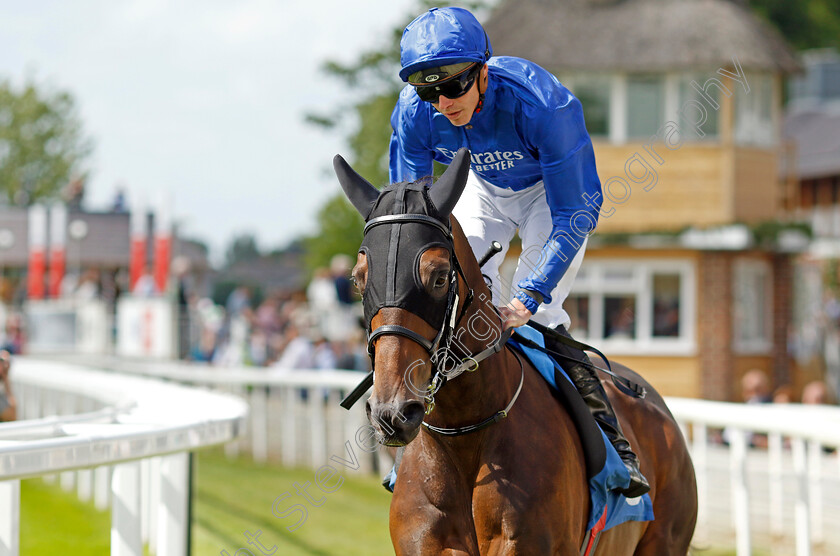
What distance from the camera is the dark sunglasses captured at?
2736 mm

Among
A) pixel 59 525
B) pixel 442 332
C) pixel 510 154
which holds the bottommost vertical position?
pixel 59 525

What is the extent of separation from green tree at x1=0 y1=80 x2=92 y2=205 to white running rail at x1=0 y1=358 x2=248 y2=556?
38.4 metres

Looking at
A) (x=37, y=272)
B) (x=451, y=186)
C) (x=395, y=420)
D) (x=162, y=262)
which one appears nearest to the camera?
(x=395, y=420)

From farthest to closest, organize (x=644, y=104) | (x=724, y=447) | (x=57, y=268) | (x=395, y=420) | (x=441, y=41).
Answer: (x=57, y=268), (x=644, y=104), (x=724, y=447), (x=441, y=41), (x=395, y=420)

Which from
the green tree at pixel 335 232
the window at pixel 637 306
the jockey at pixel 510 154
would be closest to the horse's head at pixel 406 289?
the jockey at pixel 510 154

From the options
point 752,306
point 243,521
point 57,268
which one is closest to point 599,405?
point 243,521

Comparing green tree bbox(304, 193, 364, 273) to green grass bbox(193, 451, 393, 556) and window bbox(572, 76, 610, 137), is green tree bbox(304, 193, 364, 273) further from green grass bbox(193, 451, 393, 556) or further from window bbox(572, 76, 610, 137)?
green grass bbox(193, 451, 393, 556)

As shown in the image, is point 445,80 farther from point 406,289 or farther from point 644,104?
point 644,104

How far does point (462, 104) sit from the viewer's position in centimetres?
280

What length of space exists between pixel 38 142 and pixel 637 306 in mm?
32477

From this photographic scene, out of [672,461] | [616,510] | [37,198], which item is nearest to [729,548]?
[672,461]

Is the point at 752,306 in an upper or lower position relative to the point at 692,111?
lower

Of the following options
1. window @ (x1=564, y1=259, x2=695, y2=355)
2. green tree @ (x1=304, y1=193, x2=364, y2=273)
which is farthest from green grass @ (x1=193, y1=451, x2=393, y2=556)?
green tree @ (x1=304, y1=193, x2=364, y2=273)

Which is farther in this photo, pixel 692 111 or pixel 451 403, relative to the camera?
pixel 692 111
